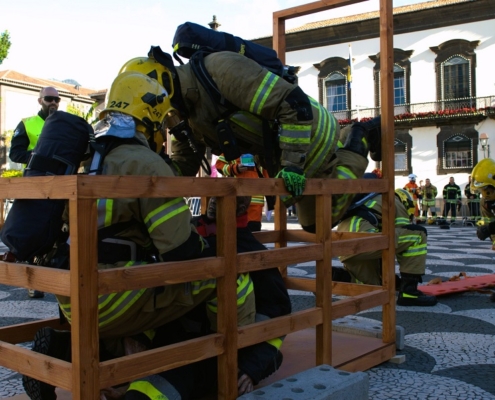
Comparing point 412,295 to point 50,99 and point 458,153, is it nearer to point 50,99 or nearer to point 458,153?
point 50,99

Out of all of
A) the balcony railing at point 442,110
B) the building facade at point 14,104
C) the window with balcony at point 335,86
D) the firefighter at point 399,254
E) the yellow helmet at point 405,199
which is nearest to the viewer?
the firefighter at point 399,254

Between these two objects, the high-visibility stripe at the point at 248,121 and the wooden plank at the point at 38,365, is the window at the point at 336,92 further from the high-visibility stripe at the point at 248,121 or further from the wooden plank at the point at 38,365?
the wooden plank at the point at 38,365

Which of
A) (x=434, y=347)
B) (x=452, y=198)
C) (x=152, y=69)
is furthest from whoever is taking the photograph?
(x=452, y=198)

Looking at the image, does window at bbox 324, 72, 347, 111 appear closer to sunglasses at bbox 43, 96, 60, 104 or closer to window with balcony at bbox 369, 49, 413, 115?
window with balcony at bbox 369, 49, 413, 115

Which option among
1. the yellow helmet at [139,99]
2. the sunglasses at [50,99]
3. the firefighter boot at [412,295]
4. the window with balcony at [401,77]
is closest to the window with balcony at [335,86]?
the window with balcony at [401,77]

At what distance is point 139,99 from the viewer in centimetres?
260

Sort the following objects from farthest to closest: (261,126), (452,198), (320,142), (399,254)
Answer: (452,198) → (399,254) → (320,142) → (261,126)

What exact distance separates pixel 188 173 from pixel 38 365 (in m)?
2.00

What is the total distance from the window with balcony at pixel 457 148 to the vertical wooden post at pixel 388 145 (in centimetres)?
2676

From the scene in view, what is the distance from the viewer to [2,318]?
183 inches

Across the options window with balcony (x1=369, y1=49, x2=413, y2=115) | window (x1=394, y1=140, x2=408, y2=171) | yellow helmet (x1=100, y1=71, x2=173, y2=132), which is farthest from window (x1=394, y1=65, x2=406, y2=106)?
yellow helmet (x1=100, y1=71, x2=173, y2=132)

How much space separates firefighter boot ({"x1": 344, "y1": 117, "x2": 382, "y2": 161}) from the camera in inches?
150

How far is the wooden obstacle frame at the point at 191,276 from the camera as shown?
1.86m

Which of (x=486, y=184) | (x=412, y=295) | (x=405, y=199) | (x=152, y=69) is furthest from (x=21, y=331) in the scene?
(x=486, y=184)
